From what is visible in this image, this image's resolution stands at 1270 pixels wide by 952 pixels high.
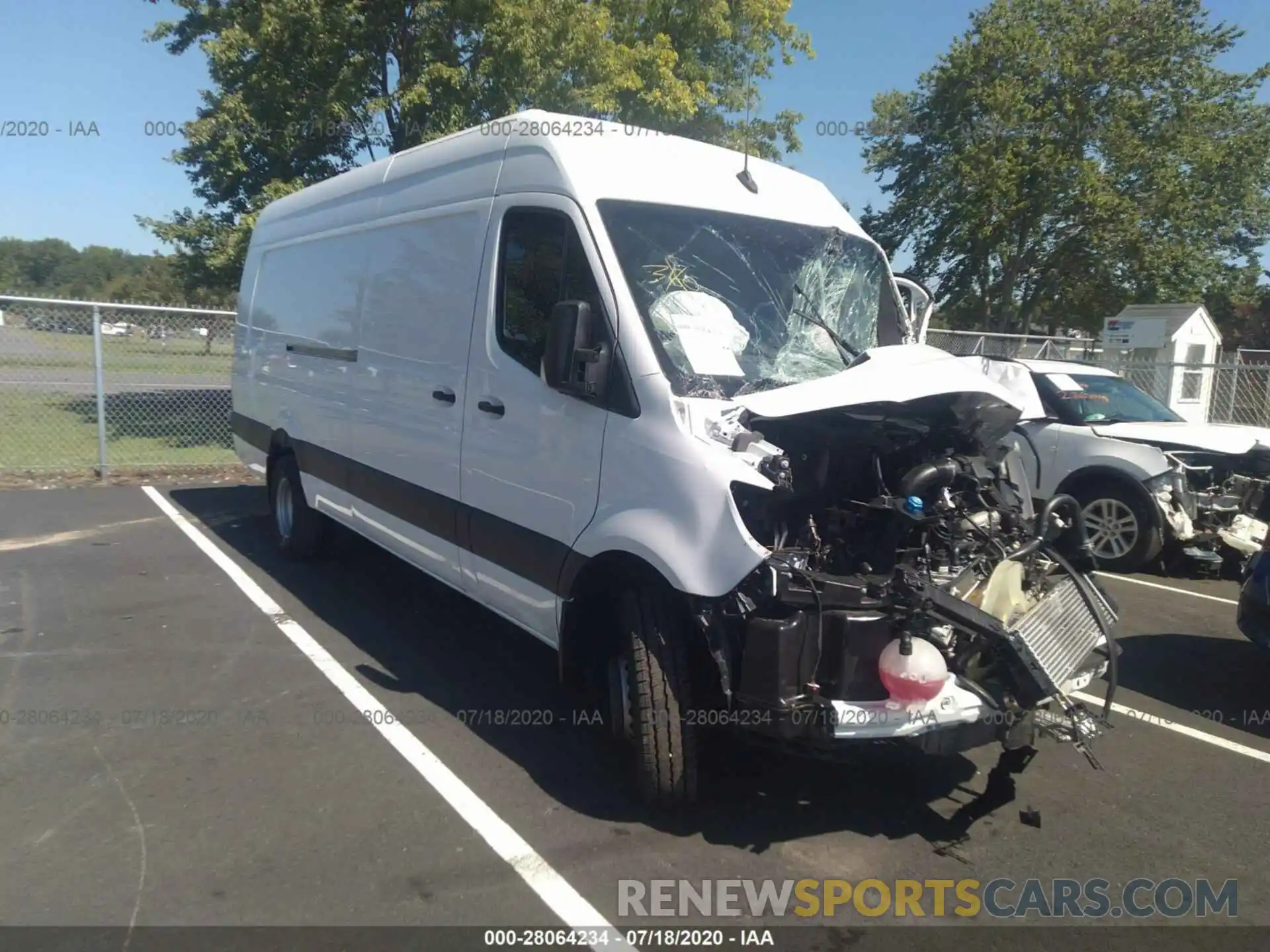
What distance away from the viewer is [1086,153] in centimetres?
2445

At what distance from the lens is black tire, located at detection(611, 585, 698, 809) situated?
3693 mm

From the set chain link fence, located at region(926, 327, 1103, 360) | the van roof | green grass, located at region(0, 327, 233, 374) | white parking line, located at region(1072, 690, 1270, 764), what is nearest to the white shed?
chain link fence, located at region(926, 327, 1103, 360)

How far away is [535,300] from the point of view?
14.4 feet

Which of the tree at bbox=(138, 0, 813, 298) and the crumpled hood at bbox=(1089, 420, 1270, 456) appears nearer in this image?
the crumpled hood at bbox=(1089, 420, 1270, 456)

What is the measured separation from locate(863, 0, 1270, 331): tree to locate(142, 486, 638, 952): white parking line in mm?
21785

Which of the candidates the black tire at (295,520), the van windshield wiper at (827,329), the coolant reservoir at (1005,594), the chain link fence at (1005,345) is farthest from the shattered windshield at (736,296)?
the chain link fence at (1005,345)

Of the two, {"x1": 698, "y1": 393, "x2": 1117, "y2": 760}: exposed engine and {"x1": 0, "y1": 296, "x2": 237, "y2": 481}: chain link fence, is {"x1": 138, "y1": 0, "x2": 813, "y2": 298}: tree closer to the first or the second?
{"x1": 0, "y1": 296, "x2": 237, "y2": 481}: chain link fence

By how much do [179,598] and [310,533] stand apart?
109 cm

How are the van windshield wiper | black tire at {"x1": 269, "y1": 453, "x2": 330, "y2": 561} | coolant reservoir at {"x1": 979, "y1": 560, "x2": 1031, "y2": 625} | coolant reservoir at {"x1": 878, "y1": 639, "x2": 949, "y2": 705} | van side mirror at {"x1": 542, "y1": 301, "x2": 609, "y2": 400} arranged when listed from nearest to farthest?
coolant reservoir at {"x1": 878, "y1": 639, "x2": 949, "y2": 705}, coolant reservoir at {"x1": 979, "y1": 560, "x2": 1031, "y2": 625}, van side mirror at {"x1": 542, "y1": 301, "x2": 609, "y2": 400}, the van windshield wiper, black tire at {"x1": 269, "y1": 453, "x2": 330, "y2": 561}

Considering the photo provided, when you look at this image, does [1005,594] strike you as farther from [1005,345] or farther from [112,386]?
[1005,345]

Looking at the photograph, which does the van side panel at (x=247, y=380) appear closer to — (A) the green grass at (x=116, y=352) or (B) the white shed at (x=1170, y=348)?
(A) the green grass at (x=116, y=352)

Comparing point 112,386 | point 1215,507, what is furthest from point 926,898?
point 112,386

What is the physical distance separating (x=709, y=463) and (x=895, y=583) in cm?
79

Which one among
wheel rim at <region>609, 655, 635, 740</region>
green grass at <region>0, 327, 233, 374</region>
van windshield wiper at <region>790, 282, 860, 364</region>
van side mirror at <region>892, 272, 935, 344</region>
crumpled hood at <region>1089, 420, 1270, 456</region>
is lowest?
wheel rim at <region>609, 655, 635, 740</region>
